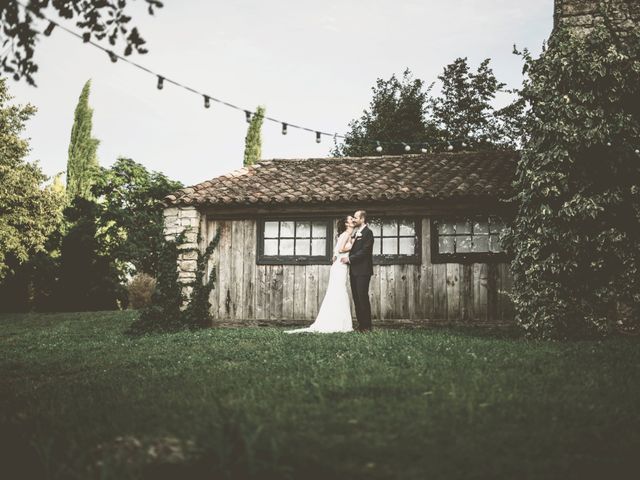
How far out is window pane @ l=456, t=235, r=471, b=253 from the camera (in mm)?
11891

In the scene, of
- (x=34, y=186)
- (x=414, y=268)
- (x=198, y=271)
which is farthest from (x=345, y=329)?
(x=34, y=186)

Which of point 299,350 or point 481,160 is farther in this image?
point 481,160

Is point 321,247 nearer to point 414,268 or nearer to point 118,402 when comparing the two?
point 414,268

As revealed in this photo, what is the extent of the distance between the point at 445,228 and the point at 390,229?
1188 mm

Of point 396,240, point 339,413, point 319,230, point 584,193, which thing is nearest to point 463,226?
point 396,240

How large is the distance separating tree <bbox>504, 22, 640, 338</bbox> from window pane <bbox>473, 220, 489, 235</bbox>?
297 cm

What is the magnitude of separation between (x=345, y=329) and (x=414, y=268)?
2.54 m

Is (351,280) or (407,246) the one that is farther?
(407,246)

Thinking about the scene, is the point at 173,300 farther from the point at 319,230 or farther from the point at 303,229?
the point at 319,230

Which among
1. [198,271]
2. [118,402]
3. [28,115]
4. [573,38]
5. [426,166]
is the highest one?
[28,115]

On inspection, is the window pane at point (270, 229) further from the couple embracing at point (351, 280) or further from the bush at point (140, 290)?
the bush at point (140, 290)

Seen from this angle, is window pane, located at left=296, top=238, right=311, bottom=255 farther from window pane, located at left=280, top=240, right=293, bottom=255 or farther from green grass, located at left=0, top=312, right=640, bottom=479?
green grass, located at left=0, top=312, right=640, bottom=479

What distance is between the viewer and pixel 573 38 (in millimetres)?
8828

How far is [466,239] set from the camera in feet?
39.1
